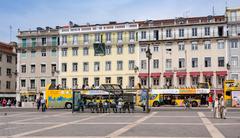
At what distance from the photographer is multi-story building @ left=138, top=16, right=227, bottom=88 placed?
67938mm

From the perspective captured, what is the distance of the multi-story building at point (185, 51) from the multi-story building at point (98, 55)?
2.12 metres

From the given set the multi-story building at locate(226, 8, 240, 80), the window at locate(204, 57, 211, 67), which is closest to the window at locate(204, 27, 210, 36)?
the multi-story building at locate(226, 8, 240, 80)

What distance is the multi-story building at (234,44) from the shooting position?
219 feet

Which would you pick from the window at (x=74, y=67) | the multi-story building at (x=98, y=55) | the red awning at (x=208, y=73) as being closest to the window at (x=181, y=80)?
the red awning at (x=208, y=73)

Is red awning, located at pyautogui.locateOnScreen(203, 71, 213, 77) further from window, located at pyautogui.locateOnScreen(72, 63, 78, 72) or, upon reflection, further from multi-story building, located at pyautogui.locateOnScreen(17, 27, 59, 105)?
multi-story building, located at pyautogui.locateOnScreen(17, 27, 59, 105)

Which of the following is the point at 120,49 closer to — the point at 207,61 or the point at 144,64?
the point at 144,64

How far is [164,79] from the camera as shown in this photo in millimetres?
70375

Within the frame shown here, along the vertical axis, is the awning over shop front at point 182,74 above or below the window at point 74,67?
below

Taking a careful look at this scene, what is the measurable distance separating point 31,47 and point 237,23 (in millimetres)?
38540

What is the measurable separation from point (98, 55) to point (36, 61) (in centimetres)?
1270

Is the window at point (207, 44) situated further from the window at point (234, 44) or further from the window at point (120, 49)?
the window at point (120, 49)

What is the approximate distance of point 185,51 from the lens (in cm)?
7006

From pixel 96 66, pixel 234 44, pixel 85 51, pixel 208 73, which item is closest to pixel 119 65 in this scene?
pixel 96 66

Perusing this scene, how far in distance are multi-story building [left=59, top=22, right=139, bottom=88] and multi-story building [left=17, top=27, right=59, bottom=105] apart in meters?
1.81
